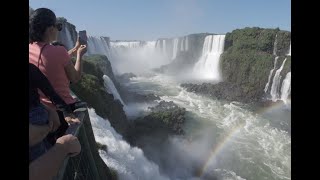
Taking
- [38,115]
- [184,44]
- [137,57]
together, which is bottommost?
[38,115]

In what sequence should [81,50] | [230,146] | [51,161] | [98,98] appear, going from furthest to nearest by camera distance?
[230,146] < [98,98] < [81,50] < [51,161]

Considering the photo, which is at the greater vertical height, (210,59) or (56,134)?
(210,59)

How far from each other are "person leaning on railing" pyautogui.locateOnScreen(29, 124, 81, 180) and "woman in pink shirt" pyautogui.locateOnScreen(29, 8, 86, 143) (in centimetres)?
81

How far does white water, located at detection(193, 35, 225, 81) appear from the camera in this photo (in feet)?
170

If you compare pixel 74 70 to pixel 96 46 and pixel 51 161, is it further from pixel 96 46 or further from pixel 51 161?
pixel 96 46

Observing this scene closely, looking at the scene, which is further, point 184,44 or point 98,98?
point 184,44

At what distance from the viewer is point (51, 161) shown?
234cm

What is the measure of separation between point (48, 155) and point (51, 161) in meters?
0.05

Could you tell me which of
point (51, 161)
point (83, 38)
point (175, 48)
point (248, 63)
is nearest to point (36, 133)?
point (51, 161)

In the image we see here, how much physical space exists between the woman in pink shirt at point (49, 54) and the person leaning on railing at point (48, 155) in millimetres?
806

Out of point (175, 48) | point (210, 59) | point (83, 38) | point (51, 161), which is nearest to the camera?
point (51, 161)

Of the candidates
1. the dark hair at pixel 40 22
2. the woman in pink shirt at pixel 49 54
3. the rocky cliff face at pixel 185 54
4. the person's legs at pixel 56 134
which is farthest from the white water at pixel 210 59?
the person's legs at pixel 56 134

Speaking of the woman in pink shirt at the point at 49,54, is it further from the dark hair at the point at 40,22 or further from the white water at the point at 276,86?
the white water at the point at 276,86

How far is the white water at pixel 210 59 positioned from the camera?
51847 mm
